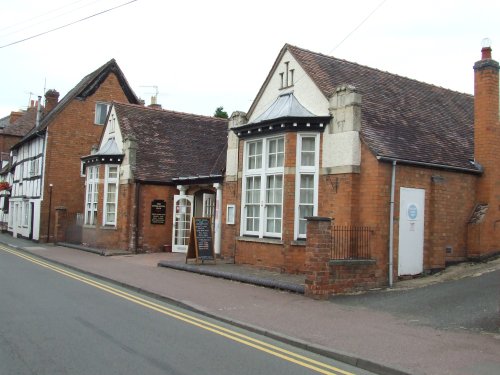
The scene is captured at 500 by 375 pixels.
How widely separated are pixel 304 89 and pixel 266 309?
27.0 feet

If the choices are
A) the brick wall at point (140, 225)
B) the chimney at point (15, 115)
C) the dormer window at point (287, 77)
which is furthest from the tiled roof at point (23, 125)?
the dormer window at point (287, 77)

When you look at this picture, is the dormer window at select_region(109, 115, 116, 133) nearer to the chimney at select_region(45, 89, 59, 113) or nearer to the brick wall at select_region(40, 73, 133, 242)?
the brick wall at select_region(40, 73, 133, 242)

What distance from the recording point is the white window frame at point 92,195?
26188mm

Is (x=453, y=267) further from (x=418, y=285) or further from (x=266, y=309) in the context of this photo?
(x=266, y=309)

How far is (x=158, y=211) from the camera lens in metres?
24.1

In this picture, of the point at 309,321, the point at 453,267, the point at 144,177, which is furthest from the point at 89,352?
the point at 144,177

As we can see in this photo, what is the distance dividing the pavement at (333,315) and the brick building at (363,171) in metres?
0.92

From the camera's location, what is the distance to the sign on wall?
24.0 meters

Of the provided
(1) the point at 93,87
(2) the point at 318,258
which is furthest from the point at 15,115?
(2) the point at 318,258

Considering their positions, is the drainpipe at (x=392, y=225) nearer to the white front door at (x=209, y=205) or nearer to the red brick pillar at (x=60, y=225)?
the white front door at (x=209, y=205)

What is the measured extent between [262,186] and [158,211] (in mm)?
9077

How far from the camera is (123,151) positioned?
24.6 m

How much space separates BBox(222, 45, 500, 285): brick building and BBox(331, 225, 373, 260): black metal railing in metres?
0.04

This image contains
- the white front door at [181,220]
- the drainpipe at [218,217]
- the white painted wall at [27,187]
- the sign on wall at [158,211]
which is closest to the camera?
the drainpipe at [218,217]
